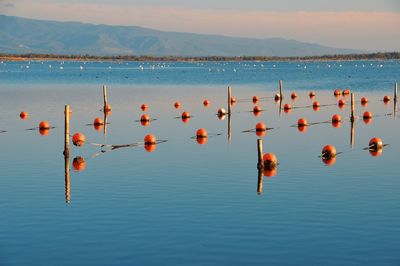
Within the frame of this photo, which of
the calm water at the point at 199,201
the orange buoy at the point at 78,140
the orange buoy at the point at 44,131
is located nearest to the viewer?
the calm water at the point at 199,201

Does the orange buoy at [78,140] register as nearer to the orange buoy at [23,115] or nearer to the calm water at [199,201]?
the calm water at [199,201]

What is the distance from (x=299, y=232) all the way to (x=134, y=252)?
4754 millimetres

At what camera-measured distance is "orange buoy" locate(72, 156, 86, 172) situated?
3375cm

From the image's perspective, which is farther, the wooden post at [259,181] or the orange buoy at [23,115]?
the orange buoy at [23,115]

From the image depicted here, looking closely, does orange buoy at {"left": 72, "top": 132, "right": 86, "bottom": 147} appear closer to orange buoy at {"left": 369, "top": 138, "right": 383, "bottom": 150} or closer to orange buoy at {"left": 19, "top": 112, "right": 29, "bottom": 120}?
orange buoy at {"left": 369, "top": 138, "right": 383, "bottom": 150}

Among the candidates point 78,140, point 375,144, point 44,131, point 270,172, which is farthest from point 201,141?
point 270,172

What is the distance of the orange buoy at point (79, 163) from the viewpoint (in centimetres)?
3375

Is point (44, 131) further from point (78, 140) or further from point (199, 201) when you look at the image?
point (199, 201)

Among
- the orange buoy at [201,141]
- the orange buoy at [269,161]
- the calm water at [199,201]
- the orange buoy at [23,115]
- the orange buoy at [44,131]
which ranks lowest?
the calm water at [199,201]

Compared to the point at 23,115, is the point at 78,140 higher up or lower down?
lower down

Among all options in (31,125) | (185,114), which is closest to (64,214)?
(31,125)

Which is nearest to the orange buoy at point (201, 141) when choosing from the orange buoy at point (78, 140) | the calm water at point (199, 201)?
the calm water at point (199, 201)

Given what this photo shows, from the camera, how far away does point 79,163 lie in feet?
115

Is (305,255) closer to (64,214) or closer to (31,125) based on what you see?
(64,214)
